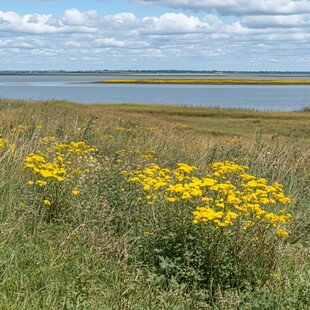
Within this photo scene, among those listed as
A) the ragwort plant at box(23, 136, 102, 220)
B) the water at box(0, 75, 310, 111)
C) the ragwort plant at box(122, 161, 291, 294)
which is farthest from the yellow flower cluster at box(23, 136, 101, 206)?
the water at box(0, 75, 310, 111)

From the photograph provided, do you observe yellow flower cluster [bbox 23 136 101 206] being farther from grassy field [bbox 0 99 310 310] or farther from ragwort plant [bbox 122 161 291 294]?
ragwort plant [bbox 122 161 291 294]

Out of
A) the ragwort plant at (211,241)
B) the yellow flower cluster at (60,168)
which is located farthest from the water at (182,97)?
the ragwort plant at (211,241)

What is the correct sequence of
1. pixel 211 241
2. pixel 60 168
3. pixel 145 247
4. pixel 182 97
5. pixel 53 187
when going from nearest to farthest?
pixel 211 241 → pixel 145 247 → pixel 53 187 → pixel 60 168 → pixel 182 97

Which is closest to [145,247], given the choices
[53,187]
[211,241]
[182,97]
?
[211,241]

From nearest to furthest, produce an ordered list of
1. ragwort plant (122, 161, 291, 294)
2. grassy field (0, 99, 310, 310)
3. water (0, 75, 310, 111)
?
grassy field (0, 99, 310, 310) < ragwort plant (122, 161, 291, 294) < water (0, 75, 310, 111)

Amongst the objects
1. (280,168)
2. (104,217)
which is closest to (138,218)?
(104,217)

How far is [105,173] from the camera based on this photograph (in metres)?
7.54

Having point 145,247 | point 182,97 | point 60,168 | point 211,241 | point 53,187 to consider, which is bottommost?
point 182,97

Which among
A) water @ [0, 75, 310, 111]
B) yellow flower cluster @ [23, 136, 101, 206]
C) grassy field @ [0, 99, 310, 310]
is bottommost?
water @ [0, 75, 310, 111]

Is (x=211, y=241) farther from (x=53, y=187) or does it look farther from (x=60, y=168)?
(x=60, y=168)

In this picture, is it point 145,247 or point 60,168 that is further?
point 60,168

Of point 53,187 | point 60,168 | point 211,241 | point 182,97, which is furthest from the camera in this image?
point 182,97

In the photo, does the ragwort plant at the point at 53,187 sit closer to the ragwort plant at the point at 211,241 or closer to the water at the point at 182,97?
the ragwort plant at the point at 211,241

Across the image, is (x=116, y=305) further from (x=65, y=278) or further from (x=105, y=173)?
(x=105, y=173)
